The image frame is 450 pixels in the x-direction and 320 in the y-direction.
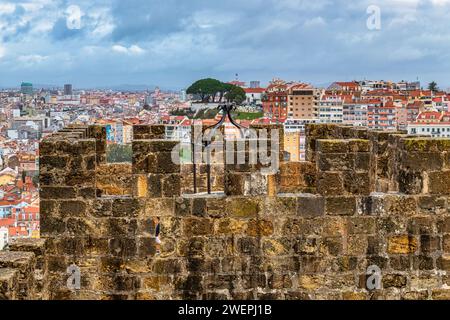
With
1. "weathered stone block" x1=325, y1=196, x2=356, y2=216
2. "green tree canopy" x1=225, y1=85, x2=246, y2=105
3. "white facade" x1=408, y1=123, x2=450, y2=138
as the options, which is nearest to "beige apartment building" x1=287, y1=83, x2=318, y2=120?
"white facade" x1=408, y1=123, x2=450, y2=138

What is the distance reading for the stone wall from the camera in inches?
292

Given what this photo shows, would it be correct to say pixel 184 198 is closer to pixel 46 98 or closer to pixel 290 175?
pixel 290 175

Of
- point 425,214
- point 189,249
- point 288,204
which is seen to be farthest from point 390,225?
point 189,249

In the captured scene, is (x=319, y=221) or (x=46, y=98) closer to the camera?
(x=319, y=221)

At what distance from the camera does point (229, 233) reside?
7.45m

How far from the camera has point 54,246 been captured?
24.4 ft

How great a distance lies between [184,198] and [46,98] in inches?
7364

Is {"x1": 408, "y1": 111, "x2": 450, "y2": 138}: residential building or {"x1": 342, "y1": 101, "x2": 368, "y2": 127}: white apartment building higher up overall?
{"x1": 342, "y1": 101, "x2": 368, "y2": 127}: white apartment building

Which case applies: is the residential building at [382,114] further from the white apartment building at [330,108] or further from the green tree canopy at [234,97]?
the green tree canopy at [234,97]

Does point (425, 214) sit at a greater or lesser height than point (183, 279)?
greater

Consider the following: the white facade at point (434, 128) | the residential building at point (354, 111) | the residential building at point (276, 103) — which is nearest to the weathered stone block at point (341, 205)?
the white facade at point (434, 128)

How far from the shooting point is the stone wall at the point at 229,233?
7.42 metres

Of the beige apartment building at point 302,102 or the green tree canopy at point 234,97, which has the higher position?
the beige apartment building at point 302,102

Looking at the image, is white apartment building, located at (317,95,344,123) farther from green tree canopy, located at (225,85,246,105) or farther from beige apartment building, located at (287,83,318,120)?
green tree canopy, located at (225,85,246,105)
